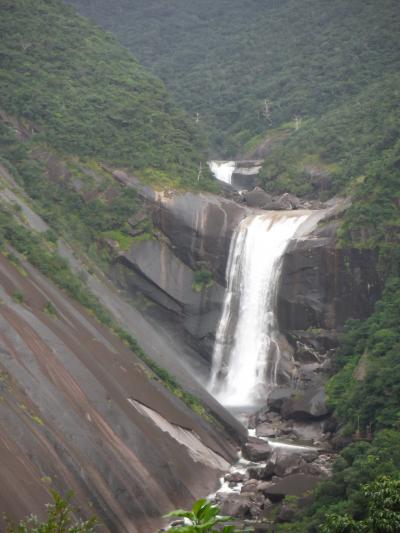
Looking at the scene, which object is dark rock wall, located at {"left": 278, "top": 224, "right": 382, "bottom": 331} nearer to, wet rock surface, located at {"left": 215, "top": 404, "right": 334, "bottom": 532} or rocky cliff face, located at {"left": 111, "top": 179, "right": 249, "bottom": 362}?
rocky cliff face, located at {"left": 111, "top": 179, "right": 249, "bottom": 362}

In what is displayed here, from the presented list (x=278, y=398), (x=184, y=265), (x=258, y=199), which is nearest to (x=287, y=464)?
(x=278, y=398)

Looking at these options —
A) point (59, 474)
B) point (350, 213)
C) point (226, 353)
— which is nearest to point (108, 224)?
point (226, 353)

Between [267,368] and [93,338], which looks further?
[267,368]

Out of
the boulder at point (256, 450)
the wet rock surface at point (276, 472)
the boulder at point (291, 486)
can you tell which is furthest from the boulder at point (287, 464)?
the boulder at point (256, 450)

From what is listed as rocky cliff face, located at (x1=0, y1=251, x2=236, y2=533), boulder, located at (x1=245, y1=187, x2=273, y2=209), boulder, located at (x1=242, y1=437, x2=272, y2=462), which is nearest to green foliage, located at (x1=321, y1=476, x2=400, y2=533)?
rocky cliff face, located at (x1=0, y1=251, x2=236, y2=533)

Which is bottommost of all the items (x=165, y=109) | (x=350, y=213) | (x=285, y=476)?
(x=285, y=476)

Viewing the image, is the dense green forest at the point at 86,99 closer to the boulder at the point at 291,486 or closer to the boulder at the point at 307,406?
the boulder at the point at 307,406

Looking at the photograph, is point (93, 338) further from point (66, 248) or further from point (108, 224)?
point (108, 224)

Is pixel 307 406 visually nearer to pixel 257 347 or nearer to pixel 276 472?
pixel 276 472
